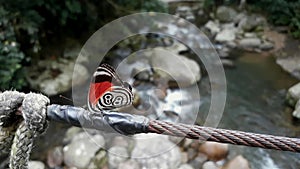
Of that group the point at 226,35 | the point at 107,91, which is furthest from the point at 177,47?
the point at 107,91

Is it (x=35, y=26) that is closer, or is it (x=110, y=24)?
(x=35, y=26)

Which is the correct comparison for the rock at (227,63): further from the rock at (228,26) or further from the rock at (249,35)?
the rock at (228,26)

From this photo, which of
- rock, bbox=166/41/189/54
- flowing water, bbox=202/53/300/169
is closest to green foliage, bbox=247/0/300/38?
flowing water, bbox=202/53/300/169

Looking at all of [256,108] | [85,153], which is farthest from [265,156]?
[85,153]

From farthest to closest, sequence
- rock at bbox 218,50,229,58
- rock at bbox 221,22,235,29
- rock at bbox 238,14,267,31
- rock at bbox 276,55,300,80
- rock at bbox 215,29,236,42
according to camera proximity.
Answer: rock at bbox 221,22,235,29 → rock at bbox 238,14,267,31 → rock at bbox 215,29,236,42 → rock at bbox 218,50,229,58 → rock at bbox 276,55,300,80

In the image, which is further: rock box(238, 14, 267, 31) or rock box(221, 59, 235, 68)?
rock box(238, 14, 267, 31)

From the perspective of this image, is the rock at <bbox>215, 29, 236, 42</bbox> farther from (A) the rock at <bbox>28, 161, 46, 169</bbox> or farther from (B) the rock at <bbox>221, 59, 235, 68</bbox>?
(A) the rock at <bbox>28, 161, 46, 169</bbox>

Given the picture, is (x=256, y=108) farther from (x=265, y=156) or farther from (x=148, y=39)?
(x=148, y=39)
